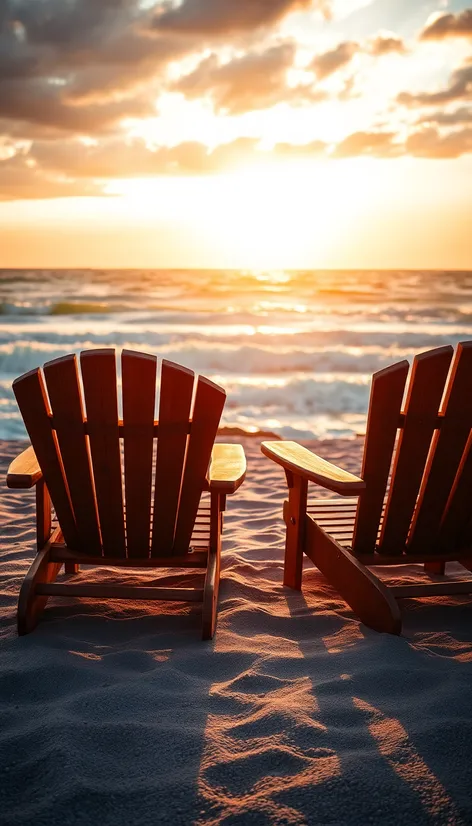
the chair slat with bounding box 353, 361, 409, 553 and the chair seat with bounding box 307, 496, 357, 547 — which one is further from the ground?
the chair slat with bounding box 353, 361, 409, 553

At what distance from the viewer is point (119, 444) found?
7.76 ft

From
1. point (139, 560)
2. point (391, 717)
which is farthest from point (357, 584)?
point (139, 560)

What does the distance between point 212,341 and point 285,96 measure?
232 inches

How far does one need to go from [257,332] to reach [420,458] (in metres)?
15.1

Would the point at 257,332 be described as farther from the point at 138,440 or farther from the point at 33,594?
the point at 33,594

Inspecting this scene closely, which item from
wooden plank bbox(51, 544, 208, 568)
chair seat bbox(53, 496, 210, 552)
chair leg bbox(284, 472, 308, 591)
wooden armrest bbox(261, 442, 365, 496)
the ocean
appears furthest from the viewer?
the ocean

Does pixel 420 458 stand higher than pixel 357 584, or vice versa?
pixel 420 458

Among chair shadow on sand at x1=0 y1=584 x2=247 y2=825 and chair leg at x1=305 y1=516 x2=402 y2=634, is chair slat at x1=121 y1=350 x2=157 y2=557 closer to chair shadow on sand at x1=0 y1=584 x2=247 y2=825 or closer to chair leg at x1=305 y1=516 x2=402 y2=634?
chair shadow on sand at x1=0 y1=584 x2=247 y2=825

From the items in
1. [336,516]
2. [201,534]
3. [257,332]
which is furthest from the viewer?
[257,332]

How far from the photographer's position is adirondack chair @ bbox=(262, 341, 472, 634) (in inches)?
92.0

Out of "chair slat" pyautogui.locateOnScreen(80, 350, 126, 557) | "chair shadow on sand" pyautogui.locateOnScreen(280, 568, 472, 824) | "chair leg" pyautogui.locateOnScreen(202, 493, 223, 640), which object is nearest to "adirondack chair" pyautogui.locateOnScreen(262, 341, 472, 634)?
"chair shadow on sand" pyautogui.locateOnScreen(280, 568, 472, 824)

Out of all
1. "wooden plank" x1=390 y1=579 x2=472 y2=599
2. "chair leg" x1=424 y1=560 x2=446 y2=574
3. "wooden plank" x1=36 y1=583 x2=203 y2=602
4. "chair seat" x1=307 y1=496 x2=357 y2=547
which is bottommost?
"chair leg" x1=424 y1=560 x2=446 y2=574

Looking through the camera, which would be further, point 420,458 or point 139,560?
point 139,560

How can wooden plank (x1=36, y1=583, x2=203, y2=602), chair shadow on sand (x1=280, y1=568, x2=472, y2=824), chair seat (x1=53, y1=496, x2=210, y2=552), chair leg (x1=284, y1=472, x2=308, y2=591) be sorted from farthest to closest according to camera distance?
chair leg (x1=284, y1=472, x2=308, y2=591) < chair seat (x1=53, y1=496, x2=210, y2=552) < wooden plank (x1=36, y1=583, x2=203, y2=602) < chair shadow on sand (x1=280, y1=568, x2=472, y2=824)
